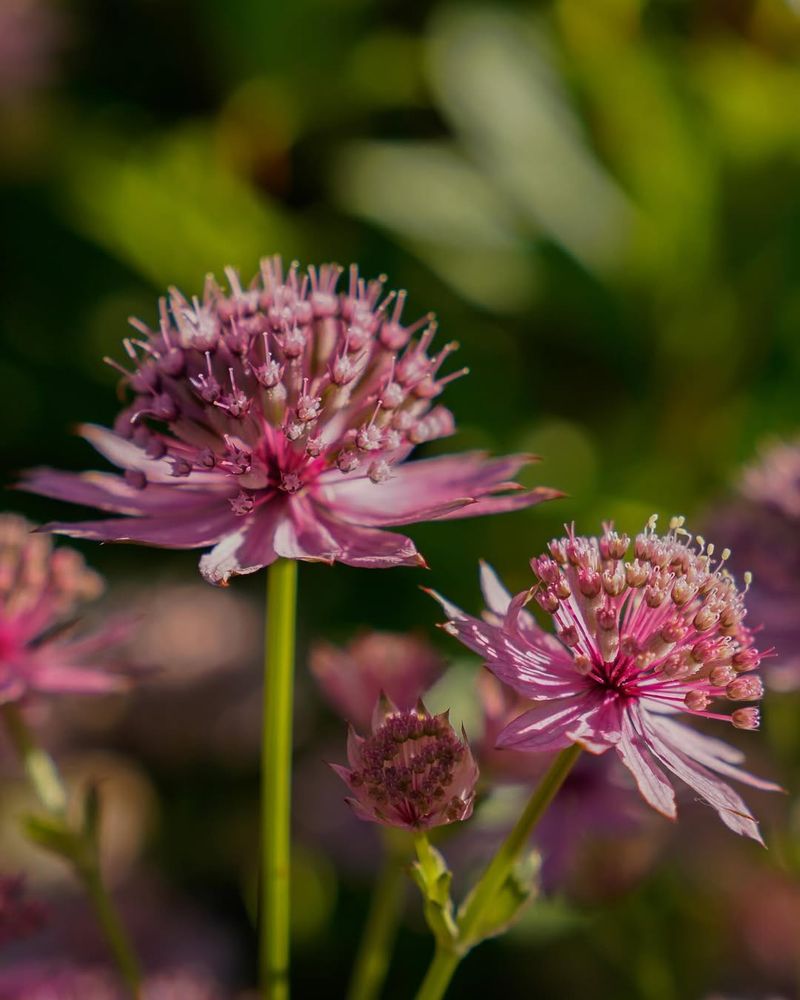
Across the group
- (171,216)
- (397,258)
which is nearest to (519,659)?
(397,258)

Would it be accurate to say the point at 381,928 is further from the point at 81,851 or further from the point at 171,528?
the point at 171,528

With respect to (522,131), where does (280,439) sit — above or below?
below

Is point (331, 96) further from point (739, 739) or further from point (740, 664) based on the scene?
point (740, 664)

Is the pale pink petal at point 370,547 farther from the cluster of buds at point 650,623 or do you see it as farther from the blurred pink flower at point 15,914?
the blurred pink flower at point 15,914

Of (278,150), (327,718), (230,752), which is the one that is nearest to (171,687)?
(230,752)

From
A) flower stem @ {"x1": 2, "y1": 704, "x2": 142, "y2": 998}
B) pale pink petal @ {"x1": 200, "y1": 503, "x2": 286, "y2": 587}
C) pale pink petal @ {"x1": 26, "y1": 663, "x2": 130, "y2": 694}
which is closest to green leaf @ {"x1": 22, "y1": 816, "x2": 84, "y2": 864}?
flower stem @ {"x1": 2, "y1": 704, "x2": 142, "y2": 998}

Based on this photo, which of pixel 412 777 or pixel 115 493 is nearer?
pixel 412 777
